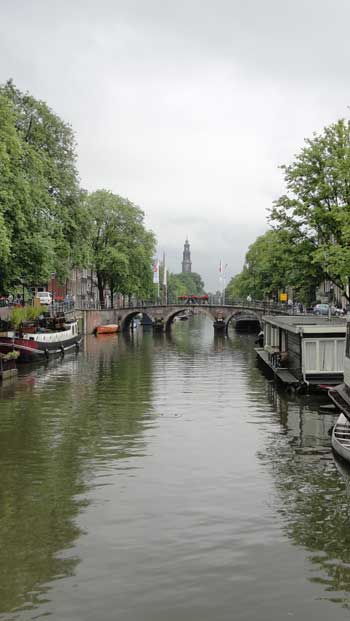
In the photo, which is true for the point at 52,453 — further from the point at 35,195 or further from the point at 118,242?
the point at 118,242

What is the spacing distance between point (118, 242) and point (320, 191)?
5120cm

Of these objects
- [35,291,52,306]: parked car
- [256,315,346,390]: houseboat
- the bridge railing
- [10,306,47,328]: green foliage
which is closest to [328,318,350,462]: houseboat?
[256,315,346,390]: houseboat

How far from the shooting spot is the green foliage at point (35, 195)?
43125 mm

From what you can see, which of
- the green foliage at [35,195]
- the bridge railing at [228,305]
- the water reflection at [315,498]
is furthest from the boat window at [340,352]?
the bridge railing at [228,305]

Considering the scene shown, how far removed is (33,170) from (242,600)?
42030mm

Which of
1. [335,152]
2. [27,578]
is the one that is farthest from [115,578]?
[335,152]

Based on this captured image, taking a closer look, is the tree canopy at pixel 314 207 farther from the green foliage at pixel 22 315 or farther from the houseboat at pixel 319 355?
the green foliage at pixel 22 315

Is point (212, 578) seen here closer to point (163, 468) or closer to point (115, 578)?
point (115, 578)

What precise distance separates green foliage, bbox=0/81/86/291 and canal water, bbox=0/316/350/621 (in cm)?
1515

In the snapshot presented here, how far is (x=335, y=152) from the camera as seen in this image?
154 feet

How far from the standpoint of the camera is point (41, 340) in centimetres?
5578

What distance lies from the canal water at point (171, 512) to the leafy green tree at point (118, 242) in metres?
61.3

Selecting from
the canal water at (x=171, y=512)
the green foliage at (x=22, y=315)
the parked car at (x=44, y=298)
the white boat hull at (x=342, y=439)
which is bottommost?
the canal water at (x=171, y=512)

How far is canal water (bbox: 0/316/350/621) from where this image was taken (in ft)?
38.2
